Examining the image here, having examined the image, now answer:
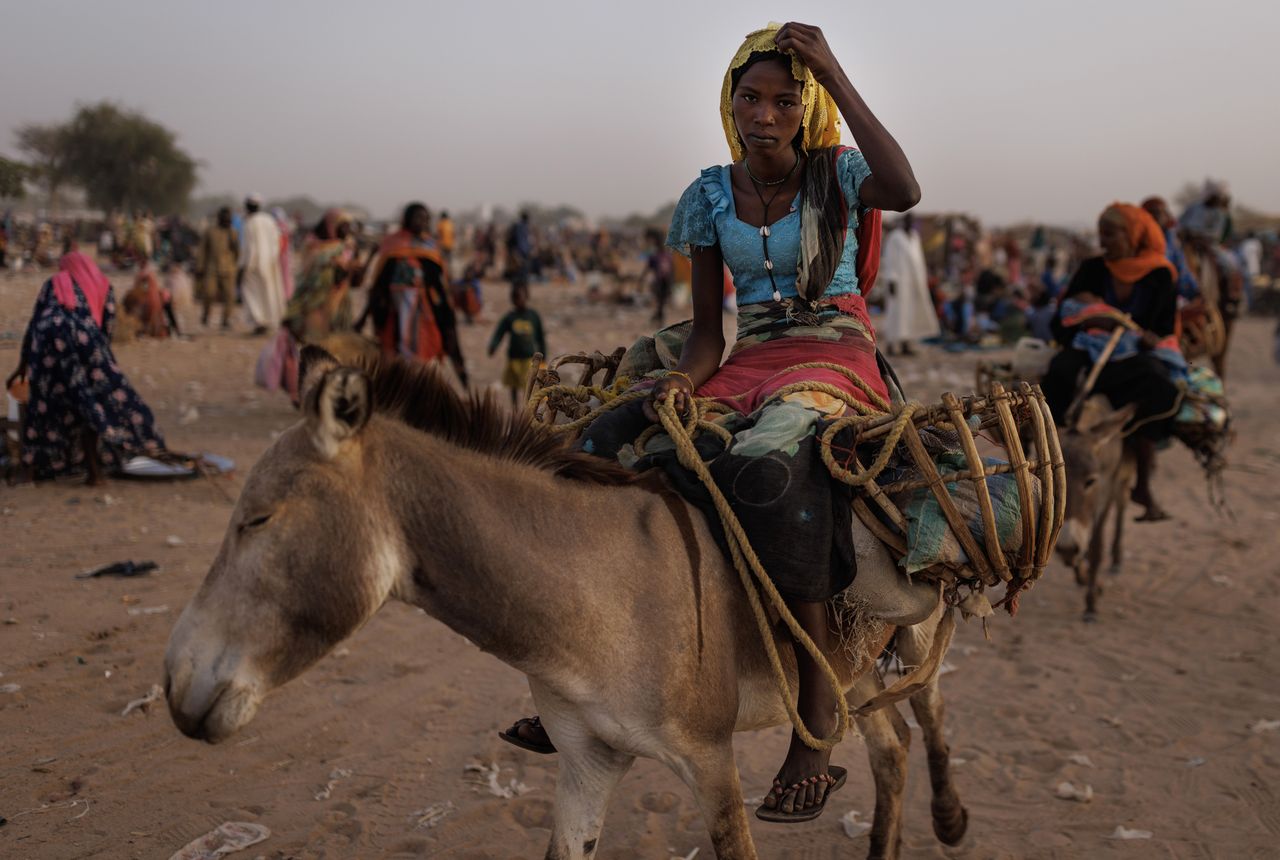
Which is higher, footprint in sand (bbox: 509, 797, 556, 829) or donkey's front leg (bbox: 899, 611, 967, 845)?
donkey's front leg (bbox: 899, 611, 967, 845)

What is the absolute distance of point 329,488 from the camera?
2.04m

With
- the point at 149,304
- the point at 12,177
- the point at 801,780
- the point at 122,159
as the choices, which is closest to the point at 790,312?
the point at 801,780

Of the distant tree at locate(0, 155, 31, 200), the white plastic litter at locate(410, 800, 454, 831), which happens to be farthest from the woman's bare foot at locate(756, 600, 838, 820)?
the distant tree at locate(0, 155, 31, 200)

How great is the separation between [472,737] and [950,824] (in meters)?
2.12

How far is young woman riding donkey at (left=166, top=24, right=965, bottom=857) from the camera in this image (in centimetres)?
202

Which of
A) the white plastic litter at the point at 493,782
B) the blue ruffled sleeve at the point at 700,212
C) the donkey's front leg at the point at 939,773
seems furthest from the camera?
the white plastic litter at the point at 493,782

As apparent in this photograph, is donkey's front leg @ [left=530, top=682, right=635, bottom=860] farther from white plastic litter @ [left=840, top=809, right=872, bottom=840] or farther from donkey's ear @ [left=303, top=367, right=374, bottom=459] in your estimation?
white plastic litter @ [left=840, top=809, right=872, bottom=840]

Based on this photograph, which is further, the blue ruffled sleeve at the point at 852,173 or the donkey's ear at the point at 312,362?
the blue ruffled sleeve at the point at 852,173

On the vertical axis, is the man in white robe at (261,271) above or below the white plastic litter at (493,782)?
above

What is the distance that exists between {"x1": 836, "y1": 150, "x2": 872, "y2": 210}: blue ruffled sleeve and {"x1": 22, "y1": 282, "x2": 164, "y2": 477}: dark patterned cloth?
7153 mm

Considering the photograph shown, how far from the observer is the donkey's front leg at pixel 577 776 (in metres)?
2.55

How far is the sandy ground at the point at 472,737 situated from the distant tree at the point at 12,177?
231cm

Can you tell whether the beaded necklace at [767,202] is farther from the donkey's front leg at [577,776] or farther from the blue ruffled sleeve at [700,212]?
the donkey's front leg at [577,776]

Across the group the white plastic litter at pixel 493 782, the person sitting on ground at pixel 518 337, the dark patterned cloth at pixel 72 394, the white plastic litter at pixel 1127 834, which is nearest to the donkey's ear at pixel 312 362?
the white plastic litter at pixel 493 782
